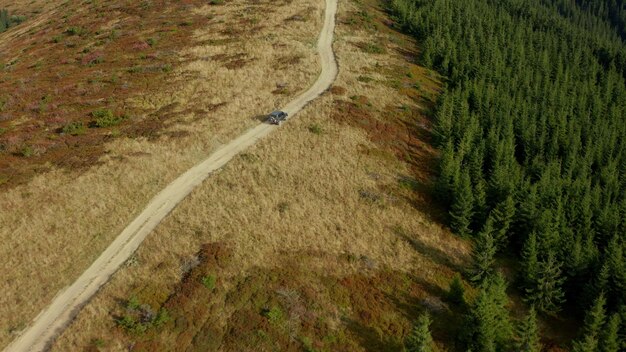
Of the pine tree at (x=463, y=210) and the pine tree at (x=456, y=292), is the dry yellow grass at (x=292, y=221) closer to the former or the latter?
the pine tree at (x=463, y=210)

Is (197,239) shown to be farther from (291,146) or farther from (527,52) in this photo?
(527,52)

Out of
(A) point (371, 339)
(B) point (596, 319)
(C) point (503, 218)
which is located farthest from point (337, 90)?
(B) point (596, 319)

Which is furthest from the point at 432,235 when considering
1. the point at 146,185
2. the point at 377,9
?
the point at 377,9

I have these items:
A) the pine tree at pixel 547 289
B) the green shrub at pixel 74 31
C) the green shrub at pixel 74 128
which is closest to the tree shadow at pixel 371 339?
the pine tree at pixel 547 289

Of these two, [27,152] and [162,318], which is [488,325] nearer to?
[162,318]

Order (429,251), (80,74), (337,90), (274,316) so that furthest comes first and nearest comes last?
(80,74)
(337,90)
(429,251)
(274,316)

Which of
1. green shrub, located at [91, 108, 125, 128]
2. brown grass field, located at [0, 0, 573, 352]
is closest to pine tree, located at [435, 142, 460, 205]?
brown grass field, located at [0, 0, 573, 352]
